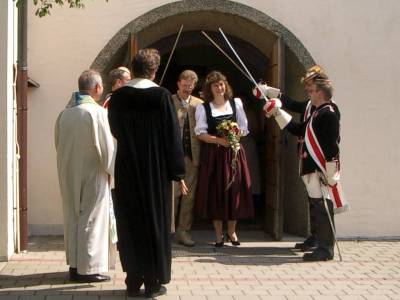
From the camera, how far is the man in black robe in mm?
5977

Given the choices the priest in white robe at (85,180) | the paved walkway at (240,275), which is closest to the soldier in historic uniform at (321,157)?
the paved walkway at (240,275)

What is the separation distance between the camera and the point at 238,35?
9.66m

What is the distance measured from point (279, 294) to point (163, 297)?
963 millimetres

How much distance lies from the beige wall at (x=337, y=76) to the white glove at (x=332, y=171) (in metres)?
1.40

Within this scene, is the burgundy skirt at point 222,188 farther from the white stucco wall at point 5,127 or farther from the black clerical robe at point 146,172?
the black clerical robe at point 146,172

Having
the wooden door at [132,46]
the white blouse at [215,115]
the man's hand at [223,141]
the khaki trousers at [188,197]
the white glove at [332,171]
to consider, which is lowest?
the khaki trousers at [188,197]

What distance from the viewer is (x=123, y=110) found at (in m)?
6.04

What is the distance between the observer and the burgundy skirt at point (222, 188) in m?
8.34

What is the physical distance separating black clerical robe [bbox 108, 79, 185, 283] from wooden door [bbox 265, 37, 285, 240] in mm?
2960

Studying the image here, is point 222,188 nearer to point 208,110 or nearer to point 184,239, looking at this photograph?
point 184,239

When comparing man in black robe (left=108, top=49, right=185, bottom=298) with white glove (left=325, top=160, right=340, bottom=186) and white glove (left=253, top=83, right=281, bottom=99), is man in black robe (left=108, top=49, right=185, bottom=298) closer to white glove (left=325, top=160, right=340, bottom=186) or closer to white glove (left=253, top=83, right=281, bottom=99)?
white glove (left=325, top=160, right=340, bottom=186)

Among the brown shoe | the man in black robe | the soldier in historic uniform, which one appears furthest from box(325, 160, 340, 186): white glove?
the man in black robe

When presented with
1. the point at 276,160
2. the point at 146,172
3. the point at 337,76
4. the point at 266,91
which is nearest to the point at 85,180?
the point at 146,172

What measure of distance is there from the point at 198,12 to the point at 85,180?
3154mm
